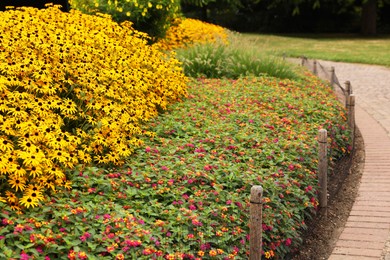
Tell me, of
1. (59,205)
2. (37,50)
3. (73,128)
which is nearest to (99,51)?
(37,50)

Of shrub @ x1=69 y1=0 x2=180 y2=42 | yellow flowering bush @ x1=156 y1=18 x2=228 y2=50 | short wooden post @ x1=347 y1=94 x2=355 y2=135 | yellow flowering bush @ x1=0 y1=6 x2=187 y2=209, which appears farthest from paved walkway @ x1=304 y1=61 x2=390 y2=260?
shrub @ x1=69 y1=0 x2=180 y2=42

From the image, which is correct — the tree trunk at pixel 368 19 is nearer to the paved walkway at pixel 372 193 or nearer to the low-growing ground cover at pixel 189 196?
the paved walkway at pixel 372 193

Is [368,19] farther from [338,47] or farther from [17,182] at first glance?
[17,182]

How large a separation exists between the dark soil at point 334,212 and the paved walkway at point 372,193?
0.29 ft

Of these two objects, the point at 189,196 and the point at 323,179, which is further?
the point at 323,179

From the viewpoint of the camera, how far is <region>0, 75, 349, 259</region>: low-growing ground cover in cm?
370

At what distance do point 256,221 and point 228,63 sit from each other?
736 centimetres

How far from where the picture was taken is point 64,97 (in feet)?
18.9

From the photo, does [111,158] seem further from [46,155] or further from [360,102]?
[360,102]

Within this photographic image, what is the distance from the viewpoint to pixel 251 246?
413 cm

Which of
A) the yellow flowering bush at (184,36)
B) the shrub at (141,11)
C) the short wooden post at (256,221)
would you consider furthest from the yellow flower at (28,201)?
the yellow flowering bush at (184,36)

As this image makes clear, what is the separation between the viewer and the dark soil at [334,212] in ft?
17.6

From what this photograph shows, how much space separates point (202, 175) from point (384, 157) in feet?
14.5

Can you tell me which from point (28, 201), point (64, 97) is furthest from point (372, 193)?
point (28, 201)
